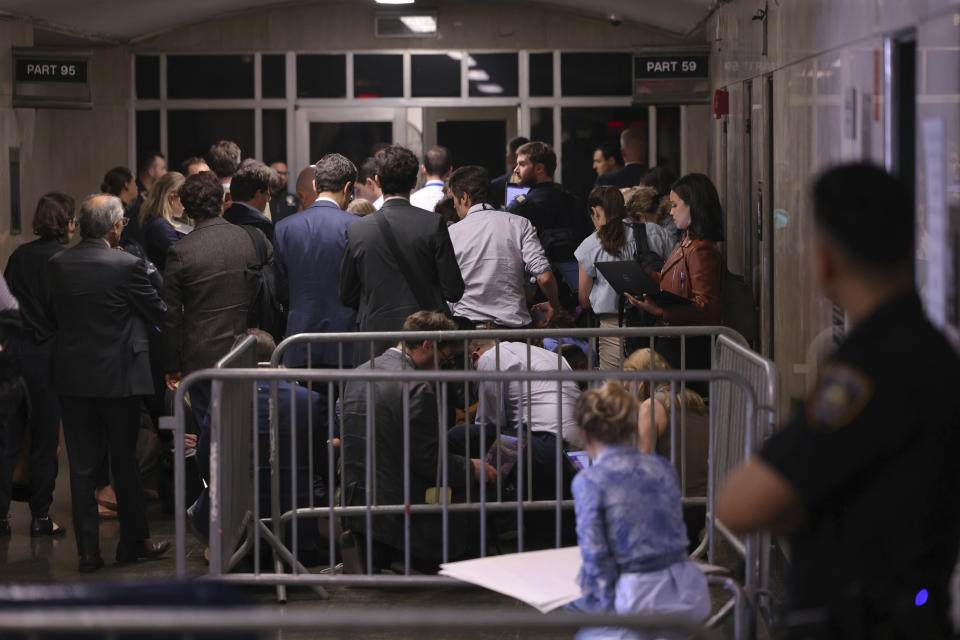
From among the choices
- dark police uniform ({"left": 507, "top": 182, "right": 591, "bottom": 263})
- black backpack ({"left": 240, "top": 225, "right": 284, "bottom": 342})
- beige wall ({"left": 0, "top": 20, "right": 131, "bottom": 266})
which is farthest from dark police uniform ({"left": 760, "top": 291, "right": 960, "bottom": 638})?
beige wall ({"left": 0, "top": 20, "right": 131, "bottom": 266})

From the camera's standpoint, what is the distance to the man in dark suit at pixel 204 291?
6809mm

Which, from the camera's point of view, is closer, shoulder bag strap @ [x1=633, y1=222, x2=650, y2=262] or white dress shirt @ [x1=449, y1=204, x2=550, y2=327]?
white dress shirt @ [x1=449, y1=204, x2=550, y2=327]

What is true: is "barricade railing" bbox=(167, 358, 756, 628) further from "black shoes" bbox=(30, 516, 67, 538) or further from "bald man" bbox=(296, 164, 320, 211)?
"bald man" bbox=(296, 164, 320, 211)

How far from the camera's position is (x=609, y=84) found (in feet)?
54.1

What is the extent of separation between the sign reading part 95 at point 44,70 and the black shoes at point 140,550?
22.4 ft

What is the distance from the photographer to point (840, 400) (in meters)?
2.42

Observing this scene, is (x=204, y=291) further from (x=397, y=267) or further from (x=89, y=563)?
(x=89, y=563)

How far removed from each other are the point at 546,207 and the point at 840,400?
6.74 m

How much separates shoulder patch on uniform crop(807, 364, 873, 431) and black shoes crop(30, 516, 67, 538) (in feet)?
19.2

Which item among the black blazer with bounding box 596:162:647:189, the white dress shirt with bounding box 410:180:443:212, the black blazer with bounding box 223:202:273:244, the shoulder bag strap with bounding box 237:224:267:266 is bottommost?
the shoulder bag strap with bounding box 237:224:267:266

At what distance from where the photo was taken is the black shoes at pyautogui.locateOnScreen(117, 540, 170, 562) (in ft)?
22.1

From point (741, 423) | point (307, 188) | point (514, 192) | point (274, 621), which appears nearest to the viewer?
point (274, 621)

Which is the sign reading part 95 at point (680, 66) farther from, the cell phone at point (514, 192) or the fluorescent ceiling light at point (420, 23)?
the fluorescent ceiling light at point (420, 23)

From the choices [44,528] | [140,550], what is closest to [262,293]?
[140,550]
